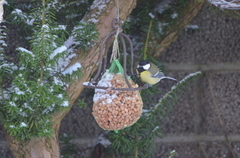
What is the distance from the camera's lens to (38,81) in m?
0.95

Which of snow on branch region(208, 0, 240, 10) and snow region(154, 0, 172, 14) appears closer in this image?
snow on branch region(208, 0, 240, 10)

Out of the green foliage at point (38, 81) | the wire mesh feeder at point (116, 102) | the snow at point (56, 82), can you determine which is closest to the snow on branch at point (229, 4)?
the wire mesh feeder at point (116, 102)

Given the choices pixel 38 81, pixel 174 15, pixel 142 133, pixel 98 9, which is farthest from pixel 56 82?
pixel 174 15

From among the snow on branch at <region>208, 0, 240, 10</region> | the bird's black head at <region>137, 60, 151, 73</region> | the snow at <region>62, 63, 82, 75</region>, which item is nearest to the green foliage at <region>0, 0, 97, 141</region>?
the snow at <region>62, 63, 82, 75</region>

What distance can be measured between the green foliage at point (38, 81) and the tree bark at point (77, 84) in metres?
0.04

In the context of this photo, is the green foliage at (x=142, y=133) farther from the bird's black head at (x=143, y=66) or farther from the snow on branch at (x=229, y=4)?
the snow on branch at (x=229, y=4)

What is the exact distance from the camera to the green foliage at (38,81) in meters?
0.92

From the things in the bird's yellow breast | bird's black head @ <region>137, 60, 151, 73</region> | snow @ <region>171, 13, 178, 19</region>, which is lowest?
the bird's yellow breast

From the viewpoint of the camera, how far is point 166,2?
149 cm

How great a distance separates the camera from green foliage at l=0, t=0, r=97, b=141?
3.00 ft

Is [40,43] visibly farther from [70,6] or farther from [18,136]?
[70,6]

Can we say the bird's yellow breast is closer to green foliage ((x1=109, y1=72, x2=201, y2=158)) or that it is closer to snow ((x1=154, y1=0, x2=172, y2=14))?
green foliage ((x1=109, y1=72, x2=201, y2=158))

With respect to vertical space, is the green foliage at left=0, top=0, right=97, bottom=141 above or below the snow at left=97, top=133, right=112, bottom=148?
above

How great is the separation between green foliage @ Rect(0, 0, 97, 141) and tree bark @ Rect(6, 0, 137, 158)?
0.04 m
